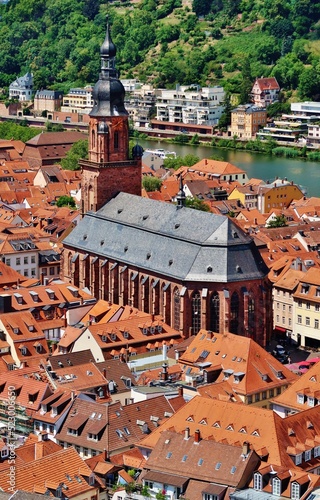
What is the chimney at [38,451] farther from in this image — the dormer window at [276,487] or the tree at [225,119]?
the tree at [225,119]

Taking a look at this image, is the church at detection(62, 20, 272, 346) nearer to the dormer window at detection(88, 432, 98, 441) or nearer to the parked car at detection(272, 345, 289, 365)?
the parked car at detection(272, 345, 289, 365)

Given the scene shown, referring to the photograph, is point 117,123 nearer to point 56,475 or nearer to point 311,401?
point 311,401

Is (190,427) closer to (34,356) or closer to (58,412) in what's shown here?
(58,412)

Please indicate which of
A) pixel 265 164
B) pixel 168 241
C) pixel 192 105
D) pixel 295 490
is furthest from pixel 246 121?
pixel 295 490

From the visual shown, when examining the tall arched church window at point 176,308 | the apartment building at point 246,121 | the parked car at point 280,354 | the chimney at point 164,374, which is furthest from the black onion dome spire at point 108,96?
the apartment building at point 246,121

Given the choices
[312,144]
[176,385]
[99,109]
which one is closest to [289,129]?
[312,144]
